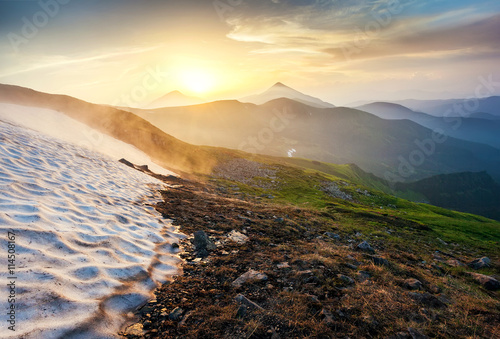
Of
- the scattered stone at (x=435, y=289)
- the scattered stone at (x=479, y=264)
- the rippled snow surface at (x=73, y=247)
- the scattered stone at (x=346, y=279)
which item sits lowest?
the scattered stone at (x=479, y=264)

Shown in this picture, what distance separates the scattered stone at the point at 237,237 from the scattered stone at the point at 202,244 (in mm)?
1507

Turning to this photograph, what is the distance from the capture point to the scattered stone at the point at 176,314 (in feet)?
18.7

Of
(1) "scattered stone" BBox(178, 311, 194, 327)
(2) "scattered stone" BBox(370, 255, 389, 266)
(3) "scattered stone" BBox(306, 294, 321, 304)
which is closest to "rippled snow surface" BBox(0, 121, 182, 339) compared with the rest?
(1) "scattered stone" BBox(178, 311, 194, 327)

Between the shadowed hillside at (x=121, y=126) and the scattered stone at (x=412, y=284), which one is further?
the shadowed hillside at (x=121, y=126)

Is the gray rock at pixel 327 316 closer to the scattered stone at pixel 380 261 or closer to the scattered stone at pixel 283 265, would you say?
the scattered stone at pixel 283 265

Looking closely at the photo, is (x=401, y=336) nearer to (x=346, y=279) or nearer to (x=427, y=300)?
(x=346, y=279)

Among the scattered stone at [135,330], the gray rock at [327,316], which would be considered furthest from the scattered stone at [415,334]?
the scattered stone at [135,330]

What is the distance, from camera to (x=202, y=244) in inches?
395

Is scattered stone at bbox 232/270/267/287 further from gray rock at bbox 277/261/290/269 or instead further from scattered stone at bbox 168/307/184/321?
scattered stone at bbox 168/307/184/321

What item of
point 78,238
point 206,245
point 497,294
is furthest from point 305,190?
point 78,238

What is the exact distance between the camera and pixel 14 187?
366 inches

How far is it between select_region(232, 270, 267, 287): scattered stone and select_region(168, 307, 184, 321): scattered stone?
1961 millimetres

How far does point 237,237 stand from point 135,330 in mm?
7097

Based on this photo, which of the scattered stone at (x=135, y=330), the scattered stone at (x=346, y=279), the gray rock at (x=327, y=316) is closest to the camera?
the scattered stone at (x=135, y=330)
